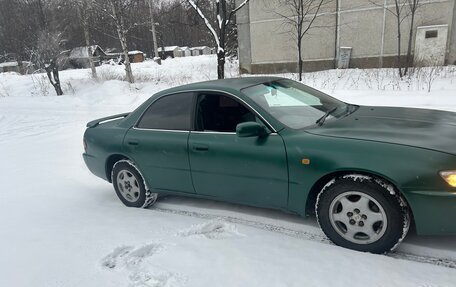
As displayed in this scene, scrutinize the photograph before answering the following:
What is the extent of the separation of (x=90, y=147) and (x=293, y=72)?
1641 cm

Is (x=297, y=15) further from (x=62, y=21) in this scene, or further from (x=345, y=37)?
(x=62, y=21)

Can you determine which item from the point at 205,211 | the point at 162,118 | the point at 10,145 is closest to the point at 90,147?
the point at 162,118

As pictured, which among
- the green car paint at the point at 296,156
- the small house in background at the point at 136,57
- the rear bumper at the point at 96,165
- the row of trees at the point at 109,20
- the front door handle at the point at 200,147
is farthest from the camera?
the small house in background at the point at 136,57

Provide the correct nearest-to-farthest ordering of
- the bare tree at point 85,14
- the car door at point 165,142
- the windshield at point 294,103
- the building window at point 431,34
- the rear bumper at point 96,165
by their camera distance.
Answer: the windshield at point 294,103 < the car door at point 165,142 < the rear bumper at point 96,165 < the building window at point 431,34 < the bare tree at point 85,14

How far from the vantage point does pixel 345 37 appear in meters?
18.3

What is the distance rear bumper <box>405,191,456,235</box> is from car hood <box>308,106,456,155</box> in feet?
1.13

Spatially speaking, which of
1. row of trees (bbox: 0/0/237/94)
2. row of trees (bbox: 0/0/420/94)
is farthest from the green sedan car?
row of trees (bbox: 0/0/237/94)

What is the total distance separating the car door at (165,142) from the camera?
3.88 m

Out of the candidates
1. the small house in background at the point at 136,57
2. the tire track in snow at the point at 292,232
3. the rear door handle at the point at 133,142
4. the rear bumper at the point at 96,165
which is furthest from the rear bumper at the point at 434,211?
the small house in background at the point at 136,57

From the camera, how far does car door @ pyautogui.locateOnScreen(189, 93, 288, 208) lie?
10.7ft

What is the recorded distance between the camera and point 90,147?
474cm

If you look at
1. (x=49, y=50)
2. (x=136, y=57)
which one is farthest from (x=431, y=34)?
(x=136, y=57)

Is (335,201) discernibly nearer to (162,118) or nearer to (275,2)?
(162,118)

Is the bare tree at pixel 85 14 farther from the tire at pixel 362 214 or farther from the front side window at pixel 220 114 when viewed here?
the tire at pixel 362 214
